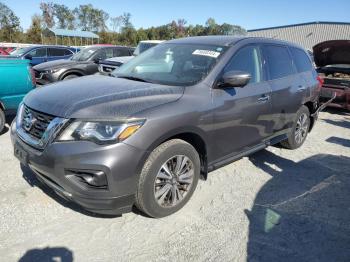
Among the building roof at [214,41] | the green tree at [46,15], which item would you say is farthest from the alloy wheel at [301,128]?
the green tree at [46,15]

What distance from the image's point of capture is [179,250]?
3.02m

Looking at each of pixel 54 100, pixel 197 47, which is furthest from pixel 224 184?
pixel 54 100

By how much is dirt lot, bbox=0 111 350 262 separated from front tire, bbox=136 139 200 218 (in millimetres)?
165

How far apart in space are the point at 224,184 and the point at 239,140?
64 cm

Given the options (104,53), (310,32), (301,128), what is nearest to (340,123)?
(301,128)

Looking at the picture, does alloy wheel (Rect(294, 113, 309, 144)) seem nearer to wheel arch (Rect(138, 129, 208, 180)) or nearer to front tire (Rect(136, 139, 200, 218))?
wheel arch (Rect(138, 129, 208, 180))

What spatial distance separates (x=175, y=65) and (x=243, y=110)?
38.1 inches

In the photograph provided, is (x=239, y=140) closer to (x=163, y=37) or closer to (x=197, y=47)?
(x=197, y=47)

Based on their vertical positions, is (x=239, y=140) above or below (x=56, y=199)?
above

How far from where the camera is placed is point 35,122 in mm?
3289

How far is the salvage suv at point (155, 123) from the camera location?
294 cm

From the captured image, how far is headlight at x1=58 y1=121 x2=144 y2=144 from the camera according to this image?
9.57 ft

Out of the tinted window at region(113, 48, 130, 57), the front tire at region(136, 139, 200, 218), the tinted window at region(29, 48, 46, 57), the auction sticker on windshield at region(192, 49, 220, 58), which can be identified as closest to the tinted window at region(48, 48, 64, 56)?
the tinted window at region(29, 48, 46, 57)

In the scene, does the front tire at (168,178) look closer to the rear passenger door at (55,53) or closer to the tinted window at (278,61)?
the tinted window at (278,61)
